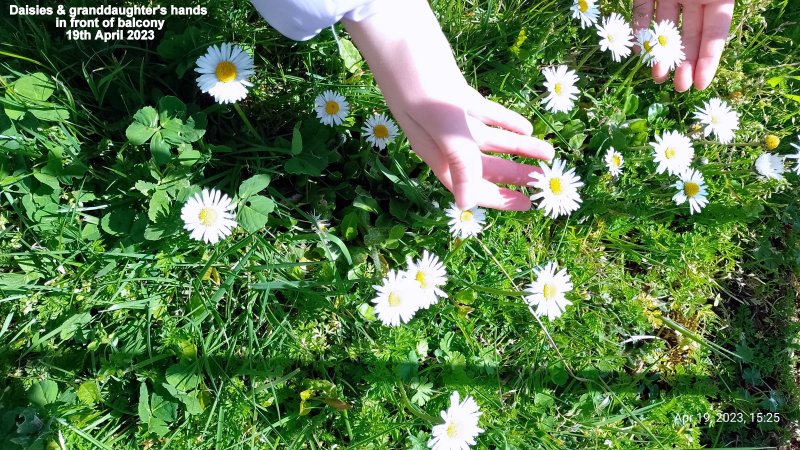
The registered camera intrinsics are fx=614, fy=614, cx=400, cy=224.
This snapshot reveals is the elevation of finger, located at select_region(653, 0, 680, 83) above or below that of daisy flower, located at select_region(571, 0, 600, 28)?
above

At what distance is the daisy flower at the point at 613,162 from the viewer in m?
1.56

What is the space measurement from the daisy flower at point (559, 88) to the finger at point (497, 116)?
0.24 meters

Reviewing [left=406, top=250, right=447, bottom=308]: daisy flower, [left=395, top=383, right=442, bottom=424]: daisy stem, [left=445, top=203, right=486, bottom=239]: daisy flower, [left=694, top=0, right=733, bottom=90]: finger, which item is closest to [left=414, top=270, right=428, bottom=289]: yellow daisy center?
[left=406, top=250, right=447, bottom=308]: daisy flower

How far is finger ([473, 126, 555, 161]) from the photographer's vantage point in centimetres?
130

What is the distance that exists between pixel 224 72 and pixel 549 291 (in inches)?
34.8

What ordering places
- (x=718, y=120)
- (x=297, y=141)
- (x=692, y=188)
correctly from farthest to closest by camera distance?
(x=718, y=120)
(x=692, y=188)
(x=297, y=141)

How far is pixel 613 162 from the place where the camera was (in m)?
1.56

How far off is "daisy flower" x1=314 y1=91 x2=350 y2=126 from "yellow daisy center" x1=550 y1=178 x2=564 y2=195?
516 mm

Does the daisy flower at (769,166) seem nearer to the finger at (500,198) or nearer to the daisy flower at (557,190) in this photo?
the daisy flower at (557,190)

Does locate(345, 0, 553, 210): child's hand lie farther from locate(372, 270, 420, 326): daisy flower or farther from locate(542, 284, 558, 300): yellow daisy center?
locate(542, 284, 558, 300): yellow daisy center

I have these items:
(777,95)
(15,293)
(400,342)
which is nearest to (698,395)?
(400,342)

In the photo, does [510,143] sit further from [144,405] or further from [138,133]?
[144,405]

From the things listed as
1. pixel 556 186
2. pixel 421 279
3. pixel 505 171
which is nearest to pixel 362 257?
pixel 421 279

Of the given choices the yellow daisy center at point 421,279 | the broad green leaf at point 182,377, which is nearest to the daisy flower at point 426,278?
the yellow daisy center at point 421,279
